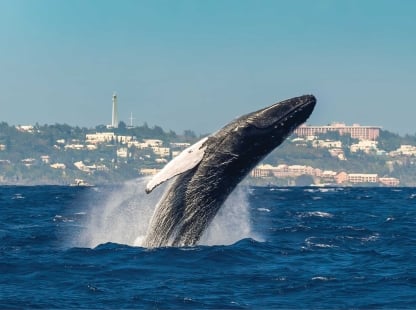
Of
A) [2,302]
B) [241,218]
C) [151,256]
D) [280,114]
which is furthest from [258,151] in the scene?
[241,218]

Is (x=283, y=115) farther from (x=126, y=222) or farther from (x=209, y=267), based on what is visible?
(x=126, y=222)

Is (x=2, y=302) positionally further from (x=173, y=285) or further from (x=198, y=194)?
(x=198, y=194)

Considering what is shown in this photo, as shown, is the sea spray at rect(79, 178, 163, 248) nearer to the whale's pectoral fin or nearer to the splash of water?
the splash of water

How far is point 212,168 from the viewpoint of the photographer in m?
15.7

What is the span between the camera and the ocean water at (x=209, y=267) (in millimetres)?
12812

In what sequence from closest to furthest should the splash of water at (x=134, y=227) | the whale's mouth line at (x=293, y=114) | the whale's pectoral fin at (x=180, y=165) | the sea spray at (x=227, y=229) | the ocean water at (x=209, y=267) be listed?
the ocean water at (x=209, y=267), the whale's pectoral fin at (x=180, y=165), the whale's mouth line at (x=293, y=114), the splash of water at (x=134, y=227), the sea spray at (x=227, y=229)

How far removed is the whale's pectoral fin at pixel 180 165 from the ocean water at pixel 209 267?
4.83 feet

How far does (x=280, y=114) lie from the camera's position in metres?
15.0

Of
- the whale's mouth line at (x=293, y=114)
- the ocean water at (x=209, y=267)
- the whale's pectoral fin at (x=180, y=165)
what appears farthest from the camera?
the whale's mouth line at (x=293, y=114)

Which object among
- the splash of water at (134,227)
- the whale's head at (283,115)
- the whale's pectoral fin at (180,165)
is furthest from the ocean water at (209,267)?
the whale's head at (283,115)

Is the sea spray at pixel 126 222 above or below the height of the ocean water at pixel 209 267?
above

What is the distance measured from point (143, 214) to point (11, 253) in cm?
317

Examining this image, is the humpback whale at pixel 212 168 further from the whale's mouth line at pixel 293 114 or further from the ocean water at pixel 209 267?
the ocean water at pixel 209 267

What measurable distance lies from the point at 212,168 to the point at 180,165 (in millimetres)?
1013
